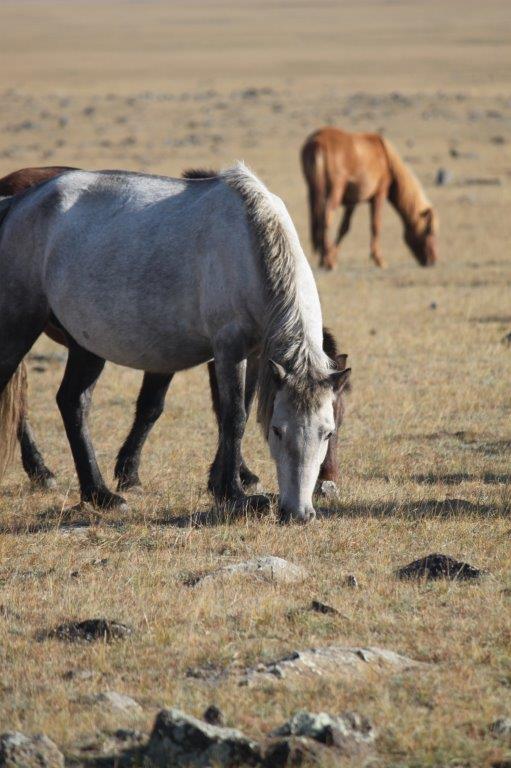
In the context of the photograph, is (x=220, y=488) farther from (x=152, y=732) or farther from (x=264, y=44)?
(x=264, y=44)

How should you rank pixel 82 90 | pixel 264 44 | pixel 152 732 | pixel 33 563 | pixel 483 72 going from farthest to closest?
pixel 264 44 < pixel 483 72 < pixel 82 90 < pixel 33 563 < pixel 152 732

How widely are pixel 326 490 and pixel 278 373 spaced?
1.12m

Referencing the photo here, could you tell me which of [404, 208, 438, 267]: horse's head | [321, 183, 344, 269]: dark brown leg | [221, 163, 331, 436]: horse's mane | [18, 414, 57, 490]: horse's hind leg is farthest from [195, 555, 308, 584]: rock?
[404, 208, 438, 267]: horse's head

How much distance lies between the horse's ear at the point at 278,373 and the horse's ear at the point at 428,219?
12732 mm

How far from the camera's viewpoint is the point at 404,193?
1884cm

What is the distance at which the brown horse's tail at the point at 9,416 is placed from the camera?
7059 mm

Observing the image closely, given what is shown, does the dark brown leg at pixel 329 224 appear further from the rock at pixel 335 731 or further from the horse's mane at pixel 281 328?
the rock at pixel 335 731

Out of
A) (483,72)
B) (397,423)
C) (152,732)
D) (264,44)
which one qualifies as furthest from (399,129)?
(264,44)

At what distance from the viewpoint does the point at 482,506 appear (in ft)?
21.2

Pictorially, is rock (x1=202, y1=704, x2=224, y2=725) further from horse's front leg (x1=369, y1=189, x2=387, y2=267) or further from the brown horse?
horse's front leg (x1=369, y1=189, x2=387, y2=267)

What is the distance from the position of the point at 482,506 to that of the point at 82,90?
50115mm

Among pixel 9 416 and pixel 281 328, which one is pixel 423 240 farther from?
pixel 281 328

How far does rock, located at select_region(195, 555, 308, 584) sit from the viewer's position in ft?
17.2

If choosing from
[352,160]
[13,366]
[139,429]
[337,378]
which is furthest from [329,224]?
[337,378]
